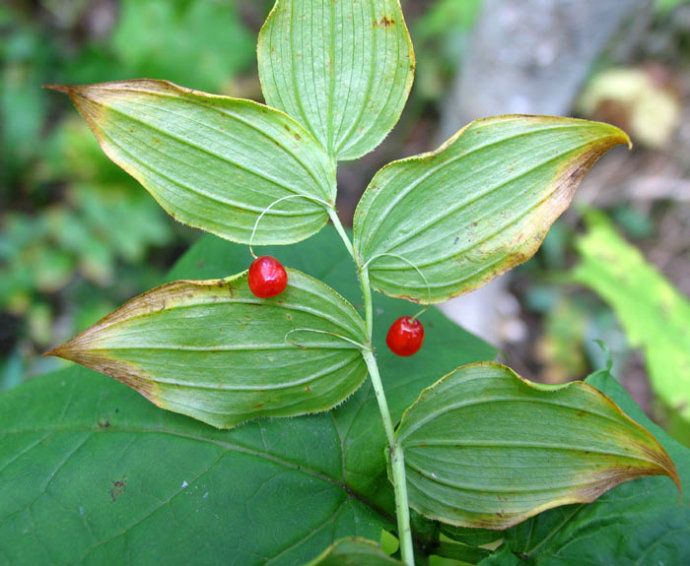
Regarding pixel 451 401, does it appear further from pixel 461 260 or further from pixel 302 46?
pixel 302 46

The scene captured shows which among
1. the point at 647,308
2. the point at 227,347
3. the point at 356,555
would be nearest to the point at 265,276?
the point at 227,347

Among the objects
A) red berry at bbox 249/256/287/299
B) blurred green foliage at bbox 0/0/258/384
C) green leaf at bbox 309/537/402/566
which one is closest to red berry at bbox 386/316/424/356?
red berry at bbox 249/256/287/299

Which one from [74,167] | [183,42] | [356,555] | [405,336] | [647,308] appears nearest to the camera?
[356,555]

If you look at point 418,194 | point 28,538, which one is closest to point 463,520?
point 418,194

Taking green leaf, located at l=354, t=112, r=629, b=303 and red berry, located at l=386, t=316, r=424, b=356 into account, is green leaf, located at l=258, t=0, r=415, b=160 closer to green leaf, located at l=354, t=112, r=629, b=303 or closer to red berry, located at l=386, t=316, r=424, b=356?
green leaf, located at l=354, t=112, r=629, b=303

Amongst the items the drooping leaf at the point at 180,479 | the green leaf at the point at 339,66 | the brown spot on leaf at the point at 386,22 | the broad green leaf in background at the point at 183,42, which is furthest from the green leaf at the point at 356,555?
the broad green leaf in background at the point at 183,42

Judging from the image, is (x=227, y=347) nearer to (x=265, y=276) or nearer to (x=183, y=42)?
(x=265, y=276)

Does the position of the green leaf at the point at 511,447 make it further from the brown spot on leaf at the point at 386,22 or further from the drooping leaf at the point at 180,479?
the brown spot on leaf at the point at 386,22
